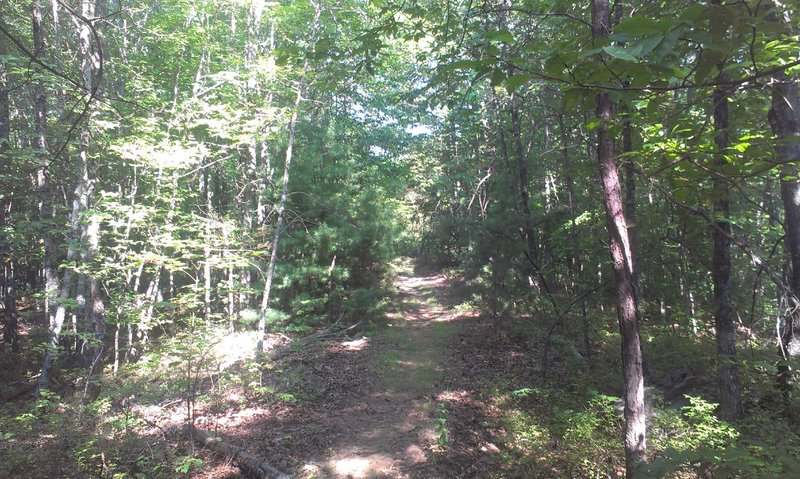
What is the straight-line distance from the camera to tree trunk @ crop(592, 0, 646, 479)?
10.1 feet

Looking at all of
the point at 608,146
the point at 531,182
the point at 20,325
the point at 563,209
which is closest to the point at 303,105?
the point at 531,182

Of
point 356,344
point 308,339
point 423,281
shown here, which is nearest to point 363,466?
point 308,339

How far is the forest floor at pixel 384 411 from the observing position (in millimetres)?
5617

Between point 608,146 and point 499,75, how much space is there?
1.85m

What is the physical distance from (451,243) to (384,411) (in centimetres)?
1011

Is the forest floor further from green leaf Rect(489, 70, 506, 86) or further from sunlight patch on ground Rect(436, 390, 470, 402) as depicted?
green leaf Rect(489, 70, 506, 86)

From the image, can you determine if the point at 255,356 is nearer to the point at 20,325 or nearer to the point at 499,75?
the point at 499,75

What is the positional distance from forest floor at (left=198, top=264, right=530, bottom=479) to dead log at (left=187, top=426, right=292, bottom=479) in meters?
0.23

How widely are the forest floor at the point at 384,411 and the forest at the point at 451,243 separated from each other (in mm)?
63

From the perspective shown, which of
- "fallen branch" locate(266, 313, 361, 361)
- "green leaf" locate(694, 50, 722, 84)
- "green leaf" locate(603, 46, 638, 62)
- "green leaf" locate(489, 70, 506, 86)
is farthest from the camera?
"fallen branch" locate(266, 313, 361, 361)

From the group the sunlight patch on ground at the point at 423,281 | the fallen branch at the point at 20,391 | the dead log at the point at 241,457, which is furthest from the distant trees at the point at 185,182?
the sunlight patch on ground at the point at 423,281

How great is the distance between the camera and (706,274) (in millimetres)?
9609

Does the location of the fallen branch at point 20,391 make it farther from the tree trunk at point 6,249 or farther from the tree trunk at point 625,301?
the tree trunk at point 625,301

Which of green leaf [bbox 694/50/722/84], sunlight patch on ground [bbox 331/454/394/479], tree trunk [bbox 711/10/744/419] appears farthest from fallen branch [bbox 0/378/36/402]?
tree trunk [bbox 711/10/744/419]
